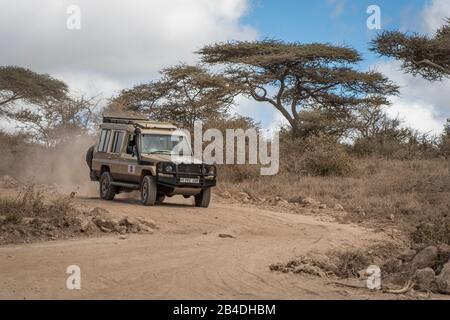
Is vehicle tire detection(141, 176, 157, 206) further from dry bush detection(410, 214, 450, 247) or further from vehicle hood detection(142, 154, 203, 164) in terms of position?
dry bush detection(410, 214, 450, 247)

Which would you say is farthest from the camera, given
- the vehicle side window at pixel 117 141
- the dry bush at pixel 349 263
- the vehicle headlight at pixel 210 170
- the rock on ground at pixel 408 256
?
the vehicle side window at pixel 117 141

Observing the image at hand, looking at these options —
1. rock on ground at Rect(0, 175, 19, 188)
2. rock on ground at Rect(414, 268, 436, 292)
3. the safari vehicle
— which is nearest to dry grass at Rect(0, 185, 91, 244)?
the safari vehicle

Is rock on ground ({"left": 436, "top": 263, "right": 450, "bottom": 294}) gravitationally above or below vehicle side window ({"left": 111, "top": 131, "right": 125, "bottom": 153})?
below

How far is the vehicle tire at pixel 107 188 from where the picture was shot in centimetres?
1727

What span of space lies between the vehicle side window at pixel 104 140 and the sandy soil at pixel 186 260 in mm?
3571

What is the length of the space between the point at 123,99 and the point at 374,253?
68.3 feet

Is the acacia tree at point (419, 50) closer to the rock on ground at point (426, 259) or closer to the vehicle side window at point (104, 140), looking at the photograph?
the vehicle side window at point (104, 140)

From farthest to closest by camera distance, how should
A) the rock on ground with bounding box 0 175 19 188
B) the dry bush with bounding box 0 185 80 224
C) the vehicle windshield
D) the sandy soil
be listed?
1. the rock on ground with bounding box 0 175 19 188
2. the vehicle windshield
3. the dry bush with bounding box 0 185 80 224
4. the sandy soil

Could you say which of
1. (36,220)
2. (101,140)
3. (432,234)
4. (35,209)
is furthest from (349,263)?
(101,140)

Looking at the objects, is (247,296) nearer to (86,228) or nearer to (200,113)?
(86,228)

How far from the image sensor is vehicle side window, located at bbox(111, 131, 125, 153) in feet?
55.8

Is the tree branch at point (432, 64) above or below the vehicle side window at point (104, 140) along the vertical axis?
above

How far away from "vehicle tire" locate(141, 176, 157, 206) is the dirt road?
47.2 inches

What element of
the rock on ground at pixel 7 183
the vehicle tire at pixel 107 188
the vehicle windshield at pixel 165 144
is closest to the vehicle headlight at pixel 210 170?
the vehicle windshield at pixel 165 144
